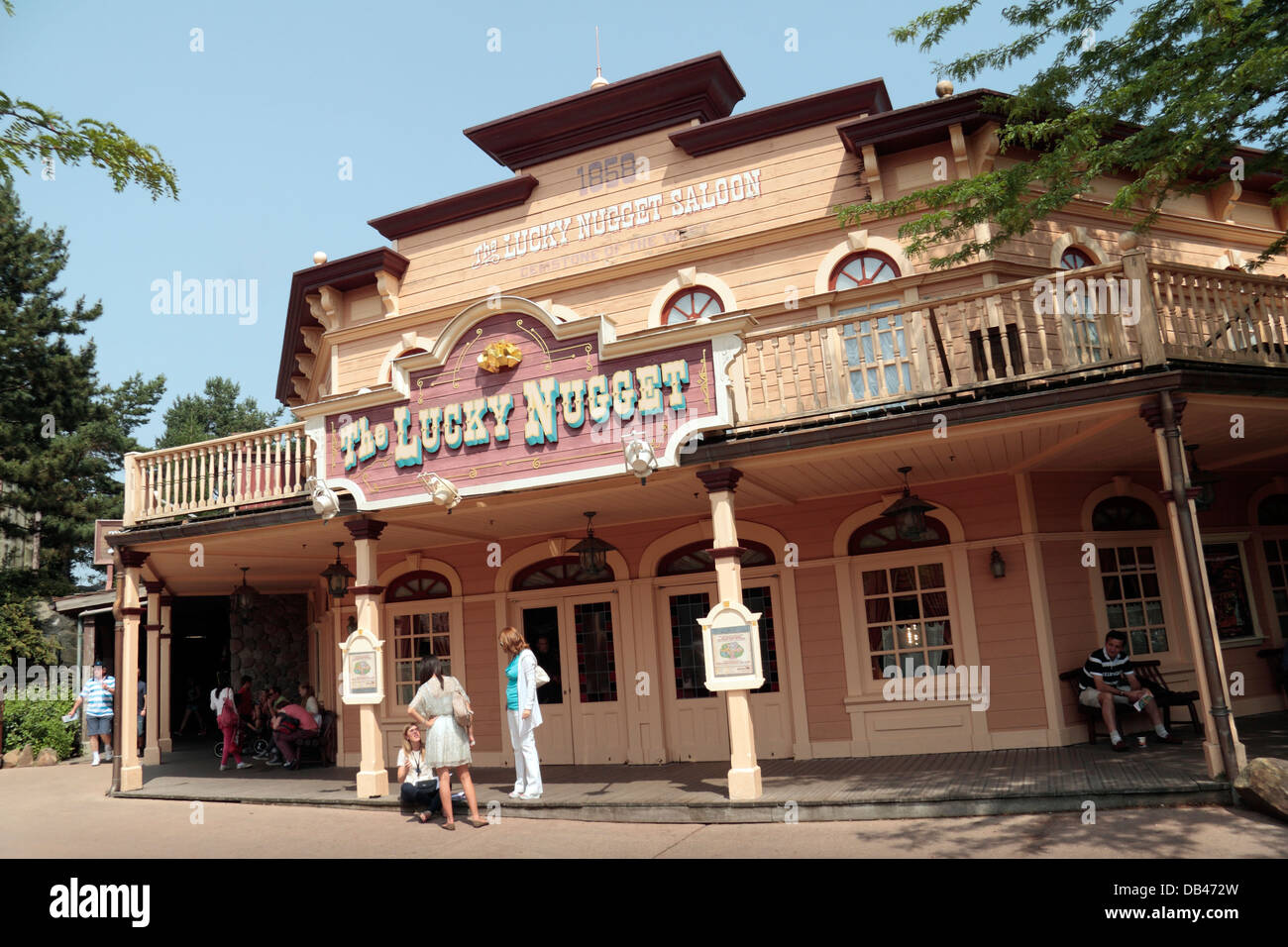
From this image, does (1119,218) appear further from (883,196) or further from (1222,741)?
(1222,741)

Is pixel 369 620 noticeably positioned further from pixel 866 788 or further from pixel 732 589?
pixel 866 788

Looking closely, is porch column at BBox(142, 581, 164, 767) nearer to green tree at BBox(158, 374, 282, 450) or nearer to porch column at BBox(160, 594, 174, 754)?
porch column at BBox(160, 594, 174, 754)

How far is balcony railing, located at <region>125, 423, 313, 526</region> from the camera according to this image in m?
11.4

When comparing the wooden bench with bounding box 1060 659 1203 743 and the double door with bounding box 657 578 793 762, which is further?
the double door with bounding box 657 578 793 762

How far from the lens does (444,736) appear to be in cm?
877

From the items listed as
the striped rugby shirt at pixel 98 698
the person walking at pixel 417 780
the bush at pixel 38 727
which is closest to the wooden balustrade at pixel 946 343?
the person walking at pixel 417 780

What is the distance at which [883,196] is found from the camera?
37.8 feet

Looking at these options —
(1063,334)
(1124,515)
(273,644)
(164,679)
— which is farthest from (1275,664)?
(164,679)

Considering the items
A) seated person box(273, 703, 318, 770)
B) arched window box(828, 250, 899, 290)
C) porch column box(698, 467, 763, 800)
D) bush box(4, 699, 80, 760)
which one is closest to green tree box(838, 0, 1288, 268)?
arched window box(828, 250, 899, 290)

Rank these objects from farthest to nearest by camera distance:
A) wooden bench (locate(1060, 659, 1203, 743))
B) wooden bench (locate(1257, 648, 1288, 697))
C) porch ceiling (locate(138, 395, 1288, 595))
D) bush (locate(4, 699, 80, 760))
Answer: bush (locate(4, 699, 80, 760)) → wooden bench (locate(1257, 648, 1288, 697)) → wooden bench (locate(1060, 659, 1203, 743)) → porch ceiling (locate(138, 395, 1288, 595))

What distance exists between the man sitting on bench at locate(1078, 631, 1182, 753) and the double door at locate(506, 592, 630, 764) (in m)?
5.66

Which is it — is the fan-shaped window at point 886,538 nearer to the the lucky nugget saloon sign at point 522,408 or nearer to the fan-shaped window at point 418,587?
the the lucky nugget saloon sign at point 522,408
